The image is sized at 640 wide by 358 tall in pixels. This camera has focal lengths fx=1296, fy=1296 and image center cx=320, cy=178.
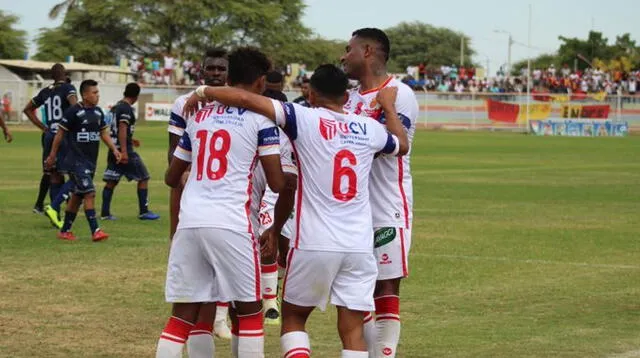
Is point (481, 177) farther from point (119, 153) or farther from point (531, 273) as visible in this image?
point (531, 273)

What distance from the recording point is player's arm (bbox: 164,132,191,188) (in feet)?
25.6

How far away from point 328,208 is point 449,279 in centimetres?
593

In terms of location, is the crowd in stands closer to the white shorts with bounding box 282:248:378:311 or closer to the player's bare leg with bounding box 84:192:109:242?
the player's bare leg with bounding box 84:192:109:242

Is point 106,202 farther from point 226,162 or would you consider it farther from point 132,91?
point 226,162

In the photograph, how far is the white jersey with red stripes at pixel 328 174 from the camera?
7.62 meters

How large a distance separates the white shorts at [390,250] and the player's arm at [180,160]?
1375 mm

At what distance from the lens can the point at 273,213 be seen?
10.3 metres

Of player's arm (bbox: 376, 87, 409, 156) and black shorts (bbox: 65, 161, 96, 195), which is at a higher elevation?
player's arm (bbox: 376, 87, 409, 156)

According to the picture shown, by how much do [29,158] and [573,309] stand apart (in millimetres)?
26532

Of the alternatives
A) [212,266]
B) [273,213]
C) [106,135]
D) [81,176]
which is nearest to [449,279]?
[273,213]

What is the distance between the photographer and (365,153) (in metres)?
7.73

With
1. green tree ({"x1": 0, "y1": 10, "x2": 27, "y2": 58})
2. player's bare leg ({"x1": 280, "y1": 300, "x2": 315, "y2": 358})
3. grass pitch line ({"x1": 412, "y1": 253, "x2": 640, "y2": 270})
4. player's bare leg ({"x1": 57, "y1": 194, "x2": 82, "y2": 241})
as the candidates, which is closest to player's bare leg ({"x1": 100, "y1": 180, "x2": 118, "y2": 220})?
player's bare leg ({"x1": 57, "y1": 194, "x2": 82, "y2": 241})

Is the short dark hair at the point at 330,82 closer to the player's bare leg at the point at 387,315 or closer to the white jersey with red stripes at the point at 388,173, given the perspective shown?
the white jersey with red stripes at the point at 388,173

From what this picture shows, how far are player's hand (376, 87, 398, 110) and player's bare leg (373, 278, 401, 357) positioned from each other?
3.90 ft
